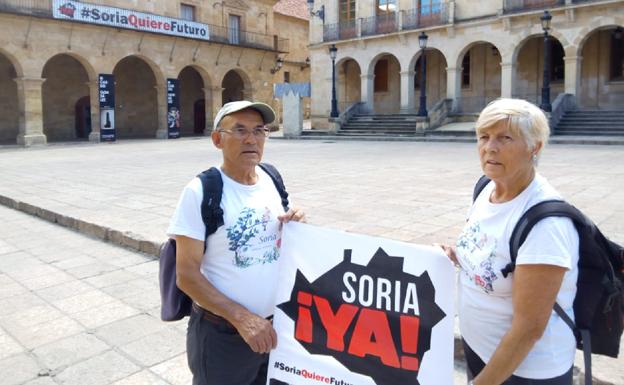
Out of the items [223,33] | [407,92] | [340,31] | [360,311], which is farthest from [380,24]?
[360,311]

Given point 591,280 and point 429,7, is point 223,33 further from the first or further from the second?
point 591,280

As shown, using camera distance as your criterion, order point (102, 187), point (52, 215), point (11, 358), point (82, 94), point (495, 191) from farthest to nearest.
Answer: point (82, 94) → point (102, 187) → point (52, 215) → point (11, 358) → point (495, 191)

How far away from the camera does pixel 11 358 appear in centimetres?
333

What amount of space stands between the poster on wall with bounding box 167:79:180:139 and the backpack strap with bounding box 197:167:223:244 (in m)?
28.6

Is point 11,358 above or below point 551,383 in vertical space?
below

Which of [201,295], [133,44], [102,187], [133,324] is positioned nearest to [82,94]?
[133,44]

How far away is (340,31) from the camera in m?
29.3

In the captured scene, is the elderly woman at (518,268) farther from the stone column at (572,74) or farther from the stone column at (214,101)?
the stone column at (214,101)

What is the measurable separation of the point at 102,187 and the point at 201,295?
8.70 meters

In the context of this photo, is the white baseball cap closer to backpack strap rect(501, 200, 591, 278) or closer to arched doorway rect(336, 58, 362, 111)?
backpack strap rect(501, 200, 591, 278)

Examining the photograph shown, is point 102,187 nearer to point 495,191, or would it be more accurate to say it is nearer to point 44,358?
point 44,358

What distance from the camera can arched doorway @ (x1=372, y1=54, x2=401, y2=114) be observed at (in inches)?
1173

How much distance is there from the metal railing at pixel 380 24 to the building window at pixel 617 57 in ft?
32.7

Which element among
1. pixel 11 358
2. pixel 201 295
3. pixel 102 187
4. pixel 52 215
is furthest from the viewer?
pixel 102 187
